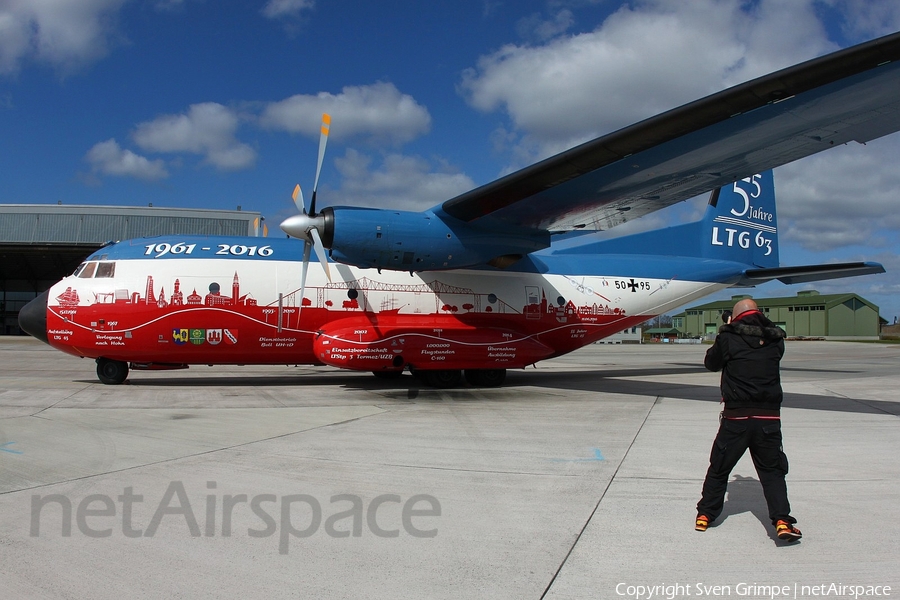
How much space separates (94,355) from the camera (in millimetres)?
13797

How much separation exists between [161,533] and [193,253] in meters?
10.9

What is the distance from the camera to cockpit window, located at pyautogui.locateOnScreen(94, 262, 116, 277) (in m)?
13.9

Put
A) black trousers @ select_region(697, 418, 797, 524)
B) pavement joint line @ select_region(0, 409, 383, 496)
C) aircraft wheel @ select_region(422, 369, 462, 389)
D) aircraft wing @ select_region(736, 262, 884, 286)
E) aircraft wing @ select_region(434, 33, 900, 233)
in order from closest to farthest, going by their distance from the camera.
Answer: black trousers @ select_region(697, 418, 797, 524) → pavement joint line @ select_region(0, 409, 383, 496) → aircraft wing @ select_region(434, 33, 900, 233) → aircraft wheel @ select_region(422, 369, 462, 389) → aircraft wing @ select_region(736, 262, 884, 286)

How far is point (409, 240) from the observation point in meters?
12.6

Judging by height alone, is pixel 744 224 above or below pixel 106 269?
above

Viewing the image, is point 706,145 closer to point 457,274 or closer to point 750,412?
point 457,274

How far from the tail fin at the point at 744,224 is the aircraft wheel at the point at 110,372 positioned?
16.3 meters

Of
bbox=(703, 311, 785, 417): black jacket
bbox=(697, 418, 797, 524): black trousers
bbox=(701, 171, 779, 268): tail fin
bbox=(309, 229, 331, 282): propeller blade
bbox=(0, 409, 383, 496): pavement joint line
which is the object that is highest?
bbox=(701, 171, 779, 268): tail fin

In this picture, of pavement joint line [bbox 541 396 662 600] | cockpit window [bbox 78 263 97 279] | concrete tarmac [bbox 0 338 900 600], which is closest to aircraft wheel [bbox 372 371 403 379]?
concrete tarmac [bbox 0 338 900 600]

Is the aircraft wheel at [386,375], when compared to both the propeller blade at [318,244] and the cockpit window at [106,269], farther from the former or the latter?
the cockpit window at [106,269]

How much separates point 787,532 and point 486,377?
1116 cm

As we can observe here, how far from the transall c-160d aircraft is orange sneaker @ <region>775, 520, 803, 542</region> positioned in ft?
21.9

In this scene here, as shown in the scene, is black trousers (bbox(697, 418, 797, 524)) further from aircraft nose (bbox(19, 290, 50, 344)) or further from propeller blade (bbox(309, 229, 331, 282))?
aircraft nose (bbox(19, 290, 50, 344))

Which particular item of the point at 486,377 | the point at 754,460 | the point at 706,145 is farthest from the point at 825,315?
the point at 754,460
